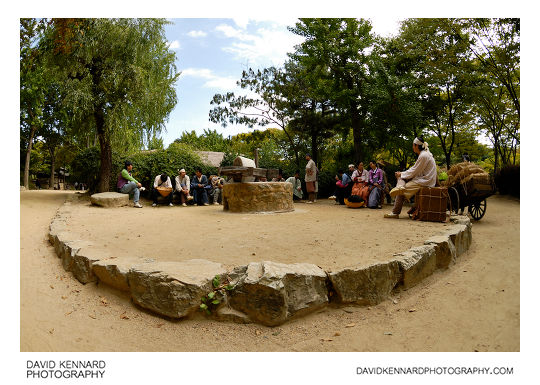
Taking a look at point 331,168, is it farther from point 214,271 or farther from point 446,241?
point 214,271

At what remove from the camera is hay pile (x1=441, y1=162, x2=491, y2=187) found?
686 centimetres

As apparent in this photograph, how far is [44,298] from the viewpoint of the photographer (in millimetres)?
3492

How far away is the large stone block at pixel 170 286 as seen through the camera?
2.95m

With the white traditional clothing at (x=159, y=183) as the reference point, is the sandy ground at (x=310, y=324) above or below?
below

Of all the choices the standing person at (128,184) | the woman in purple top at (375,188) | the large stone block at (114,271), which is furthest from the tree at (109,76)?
the large stone block at (114,271)

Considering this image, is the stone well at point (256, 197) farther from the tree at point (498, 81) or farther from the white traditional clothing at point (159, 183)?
the tree at point (498, 81)

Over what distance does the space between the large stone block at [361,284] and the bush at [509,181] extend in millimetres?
12446

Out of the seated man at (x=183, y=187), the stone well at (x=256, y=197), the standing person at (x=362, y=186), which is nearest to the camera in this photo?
the stone well at (x=256, y=197)

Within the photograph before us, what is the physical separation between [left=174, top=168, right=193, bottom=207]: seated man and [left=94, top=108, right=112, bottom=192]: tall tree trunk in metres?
2.58

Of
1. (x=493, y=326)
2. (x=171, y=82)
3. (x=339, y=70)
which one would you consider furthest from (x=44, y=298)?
(x=171, y=82)

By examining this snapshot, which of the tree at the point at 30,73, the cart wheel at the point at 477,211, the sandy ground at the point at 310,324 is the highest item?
the tree at the point at 30,73

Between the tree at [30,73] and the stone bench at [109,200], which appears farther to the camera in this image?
the stone bench at [109,200]

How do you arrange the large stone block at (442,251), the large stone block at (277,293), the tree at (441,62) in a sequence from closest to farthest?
the large stone block at (277,293) → the large stone block at (442,251) → the tree at (441,62)

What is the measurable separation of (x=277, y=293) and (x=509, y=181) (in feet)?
45.0
